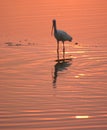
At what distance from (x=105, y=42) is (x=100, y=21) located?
294 inches

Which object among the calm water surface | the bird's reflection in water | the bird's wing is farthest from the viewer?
the bird's wing

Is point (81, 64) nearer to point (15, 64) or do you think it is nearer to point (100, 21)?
point (15, 64)

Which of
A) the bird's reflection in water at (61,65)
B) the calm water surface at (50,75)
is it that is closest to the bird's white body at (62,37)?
the calm water surface at (50,75)

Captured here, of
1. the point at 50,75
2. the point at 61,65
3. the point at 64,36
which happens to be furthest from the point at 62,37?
the point at 50,75

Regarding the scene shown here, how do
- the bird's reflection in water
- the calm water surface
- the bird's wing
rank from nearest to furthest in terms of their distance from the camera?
the calm water surface < the bird's reflection in water < the bird's wing

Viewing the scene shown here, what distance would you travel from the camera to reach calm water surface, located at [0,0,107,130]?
9.97m

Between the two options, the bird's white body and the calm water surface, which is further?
the bird's white body

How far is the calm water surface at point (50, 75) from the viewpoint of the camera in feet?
32.7

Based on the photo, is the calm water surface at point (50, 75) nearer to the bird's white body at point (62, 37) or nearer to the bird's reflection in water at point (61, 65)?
the bird's reflection in water at point (61, 65)

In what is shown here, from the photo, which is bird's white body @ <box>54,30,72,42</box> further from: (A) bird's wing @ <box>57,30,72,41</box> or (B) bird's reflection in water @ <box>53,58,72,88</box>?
(B) bird's reflection in water @ <box>53,58,72,88</box>

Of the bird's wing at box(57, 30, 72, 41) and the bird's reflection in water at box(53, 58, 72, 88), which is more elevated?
the bird's wing at box(57, 30, 72, 41)

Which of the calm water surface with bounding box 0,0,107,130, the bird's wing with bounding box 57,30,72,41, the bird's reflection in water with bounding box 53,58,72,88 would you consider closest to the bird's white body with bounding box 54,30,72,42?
the bird's wing with bounding box 57,30,72,41

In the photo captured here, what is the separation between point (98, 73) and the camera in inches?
601

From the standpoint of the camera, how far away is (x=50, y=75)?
15.3m
